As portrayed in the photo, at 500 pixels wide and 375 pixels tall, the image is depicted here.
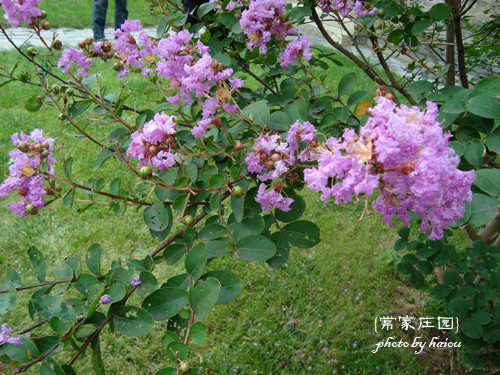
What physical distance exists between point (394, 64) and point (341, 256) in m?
3.26

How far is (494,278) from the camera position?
4.61 feet

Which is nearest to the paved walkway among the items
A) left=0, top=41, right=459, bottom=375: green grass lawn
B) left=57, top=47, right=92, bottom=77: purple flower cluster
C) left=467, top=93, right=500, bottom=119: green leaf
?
left=0, top=41, right=459, bottom=375: green grass lawn

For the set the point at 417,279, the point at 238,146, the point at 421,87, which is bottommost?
the point at 417,279

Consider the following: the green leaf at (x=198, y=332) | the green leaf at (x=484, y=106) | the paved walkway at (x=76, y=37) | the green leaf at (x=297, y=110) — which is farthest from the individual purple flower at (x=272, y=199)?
the paved walkway at (x=76, y=37)

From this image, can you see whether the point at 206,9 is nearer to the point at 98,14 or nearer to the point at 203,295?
the point at 203,295

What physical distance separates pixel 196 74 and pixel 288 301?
1.48 metres

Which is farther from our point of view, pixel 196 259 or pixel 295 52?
pixel 295 52

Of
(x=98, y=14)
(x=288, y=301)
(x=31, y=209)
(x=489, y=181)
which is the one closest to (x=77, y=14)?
(x=98, y=14)

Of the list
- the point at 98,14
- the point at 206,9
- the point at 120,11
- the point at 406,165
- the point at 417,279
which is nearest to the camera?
the point at 406,165

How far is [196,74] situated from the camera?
968 millimetres

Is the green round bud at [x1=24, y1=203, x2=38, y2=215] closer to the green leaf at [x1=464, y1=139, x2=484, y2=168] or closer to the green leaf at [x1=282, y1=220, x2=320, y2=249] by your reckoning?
the green leaf at [x1=282, y1=220, x2=320, y2=249]

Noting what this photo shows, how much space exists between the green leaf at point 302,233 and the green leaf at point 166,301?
345mm

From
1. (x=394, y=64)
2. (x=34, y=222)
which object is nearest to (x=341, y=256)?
(x=34, y=222)

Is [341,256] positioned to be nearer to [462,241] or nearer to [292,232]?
[462,241]
